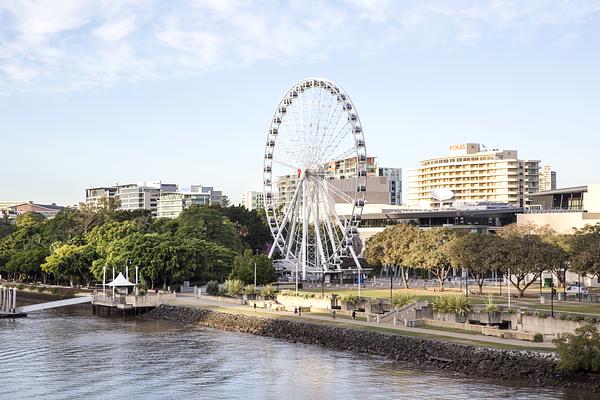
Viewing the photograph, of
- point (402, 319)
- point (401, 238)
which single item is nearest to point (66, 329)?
point (402, 319)

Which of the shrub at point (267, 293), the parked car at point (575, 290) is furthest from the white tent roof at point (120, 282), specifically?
the parked car at point (575, 290)

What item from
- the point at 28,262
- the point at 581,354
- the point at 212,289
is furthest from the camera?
the point at 28,262

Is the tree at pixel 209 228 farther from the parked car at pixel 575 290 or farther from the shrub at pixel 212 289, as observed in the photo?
the parked car at pixel 575 290

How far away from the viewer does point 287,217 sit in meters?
148

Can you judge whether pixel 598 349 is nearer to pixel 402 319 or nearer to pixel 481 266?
pixel 402 319

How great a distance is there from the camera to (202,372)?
69062 millimetres

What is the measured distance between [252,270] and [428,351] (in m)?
61.3

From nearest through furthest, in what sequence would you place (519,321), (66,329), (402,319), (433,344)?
(433,344)
(519,321)
(402,319)
(66,329)

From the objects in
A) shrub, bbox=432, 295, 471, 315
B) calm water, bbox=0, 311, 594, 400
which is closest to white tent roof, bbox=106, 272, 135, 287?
calm water, bbox=0, 311, 594, 400

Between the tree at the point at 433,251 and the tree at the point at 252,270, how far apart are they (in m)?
20.9

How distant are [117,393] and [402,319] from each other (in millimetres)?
35318

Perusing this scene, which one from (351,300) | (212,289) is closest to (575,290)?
(351,300)

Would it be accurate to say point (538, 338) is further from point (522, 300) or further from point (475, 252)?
point (475, 252)

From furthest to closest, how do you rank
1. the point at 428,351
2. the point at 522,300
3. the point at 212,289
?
the point at 212,289, the point at 522,300, the point at 428,351
